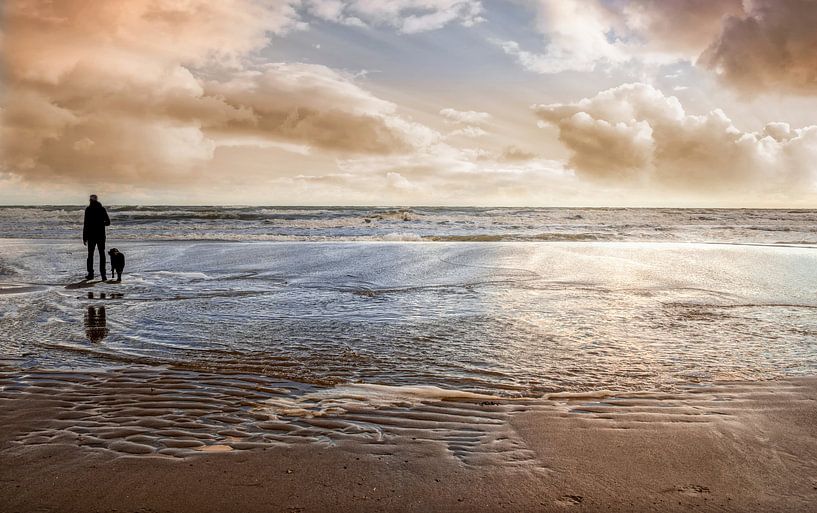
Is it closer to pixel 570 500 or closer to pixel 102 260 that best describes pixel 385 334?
pixel 570 500

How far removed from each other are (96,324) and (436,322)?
479 centimetres

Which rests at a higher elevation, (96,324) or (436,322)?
(436,322)

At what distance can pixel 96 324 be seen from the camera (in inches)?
294

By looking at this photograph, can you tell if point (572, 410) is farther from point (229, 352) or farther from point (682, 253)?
point (682, 253)

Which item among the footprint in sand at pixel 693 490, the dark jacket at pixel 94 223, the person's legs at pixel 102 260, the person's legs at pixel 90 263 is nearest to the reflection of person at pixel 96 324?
the person's legs at pixel 102 260

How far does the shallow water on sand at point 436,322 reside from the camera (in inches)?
208

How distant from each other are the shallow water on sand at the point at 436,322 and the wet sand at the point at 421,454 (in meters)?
0.67

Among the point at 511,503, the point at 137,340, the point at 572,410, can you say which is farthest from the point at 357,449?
the point at 137,340

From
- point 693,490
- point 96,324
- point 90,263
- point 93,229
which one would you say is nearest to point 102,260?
point 90,263

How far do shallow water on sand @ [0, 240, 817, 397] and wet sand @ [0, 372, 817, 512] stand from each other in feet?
2.20

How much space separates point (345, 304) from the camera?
901cm

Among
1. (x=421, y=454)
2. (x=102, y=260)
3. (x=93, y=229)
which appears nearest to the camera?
(x=421, y=454)

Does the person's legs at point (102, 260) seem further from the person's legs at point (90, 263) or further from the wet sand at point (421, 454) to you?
the wet sand at point (421, 454)

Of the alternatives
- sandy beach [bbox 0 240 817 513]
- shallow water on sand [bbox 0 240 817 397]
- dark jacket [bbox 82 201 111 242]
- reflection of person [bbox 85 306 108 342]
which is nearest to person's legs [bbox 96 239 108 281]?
dark jacket [bbox 82 201 111 242]
